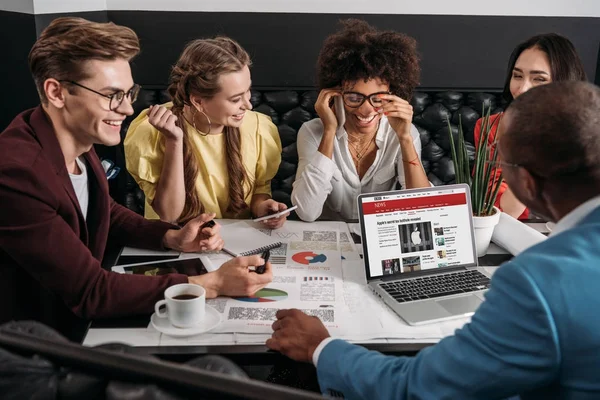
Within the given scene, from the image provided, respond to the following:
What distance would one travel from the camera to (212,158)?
213 cm

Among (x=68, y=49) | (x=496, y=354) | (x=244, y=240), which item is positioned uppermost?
(x=68, y=49)

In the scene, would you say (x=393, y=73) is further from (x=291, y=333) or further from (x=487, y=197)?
(x=291, y=333)

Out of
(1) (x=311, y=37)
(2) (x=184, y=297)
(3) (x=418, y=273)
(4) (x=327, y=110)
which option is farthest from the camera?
(1) (x=311, y=37)

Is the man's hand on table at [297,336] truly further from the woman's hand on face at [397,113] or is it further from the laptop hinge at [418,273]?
the woman's hand on face at [397,113]

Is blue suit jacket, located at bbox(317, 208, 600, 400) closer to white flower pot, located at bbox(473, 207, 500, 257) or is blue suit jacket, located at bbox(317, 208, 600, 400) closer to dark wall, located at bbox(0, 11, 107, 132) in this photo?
white flower pot, located at bbox(473, 207, 500, 257)

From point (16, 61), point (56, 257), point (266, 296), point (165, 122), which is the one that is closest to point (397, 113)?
point (165, 122)

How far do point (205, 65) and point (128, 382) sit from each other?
1686 millimetres

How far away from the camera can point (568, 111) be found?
89cm

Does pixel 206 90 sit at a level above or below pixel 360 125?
above

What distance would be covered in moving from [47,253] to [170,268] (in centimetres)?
33

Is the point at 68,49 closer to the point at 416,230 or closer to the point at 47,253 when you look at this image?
the point at 47,253

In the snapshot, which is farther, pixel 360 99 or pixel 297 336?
pixel 360 99

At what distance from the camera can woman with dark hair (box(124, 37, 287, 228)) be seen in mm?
1959

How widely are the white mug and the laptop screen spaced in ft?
1.43
